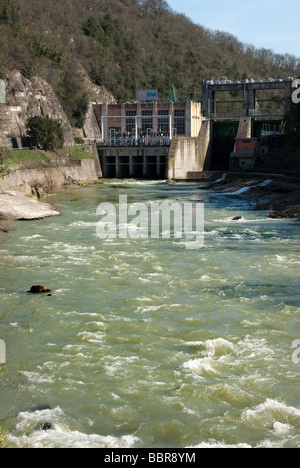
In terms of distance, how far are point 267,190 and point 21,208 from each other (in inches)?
969

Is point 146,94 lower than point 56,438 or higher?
higher

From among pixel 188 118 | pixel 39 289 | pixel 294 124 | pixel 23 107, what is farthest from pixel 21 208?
pixel 188 118

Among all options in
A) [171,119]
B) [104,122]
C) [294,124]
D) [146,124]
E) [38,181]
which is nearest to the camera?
[294,124]

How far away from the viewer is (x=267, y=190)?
5341 centimetres

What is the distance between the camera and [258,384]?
1354 cm

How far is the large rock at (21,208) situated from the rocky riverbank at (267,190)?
53.7 feet

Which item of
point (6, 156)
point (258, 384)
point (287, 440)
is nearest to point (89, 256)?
point (258, 384)

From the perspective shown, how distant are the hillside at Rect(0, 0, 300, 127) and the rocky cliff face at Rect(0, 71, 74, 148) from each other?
6.78 ft

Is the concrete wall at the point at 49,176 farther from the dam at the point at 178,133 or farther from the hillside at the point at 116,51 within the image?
the hillside at the point at 116,51

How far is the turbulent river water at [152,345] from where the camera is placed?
39.0ft

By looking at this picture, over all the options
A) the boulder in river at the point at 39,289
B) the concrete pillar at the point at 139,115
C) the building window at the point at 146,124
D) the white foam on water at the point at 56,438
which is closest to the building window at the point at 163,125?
the building window at the point at 146,124

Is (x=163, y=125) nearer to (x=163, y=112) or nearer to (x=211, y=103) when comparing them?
(x=163, y=112)
